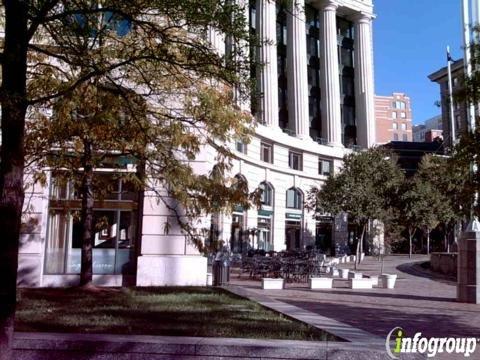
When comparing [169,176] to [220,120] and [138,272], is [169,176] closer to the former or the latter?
[220,120]

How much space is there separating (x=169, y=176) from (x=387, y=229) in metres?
24.3

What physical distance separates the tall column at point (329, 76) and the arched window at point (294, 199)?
22.2ft

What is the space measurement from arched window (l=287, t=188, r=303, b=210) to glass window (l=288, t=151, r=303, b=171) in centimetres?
213

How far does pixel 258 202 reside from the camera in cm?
1198

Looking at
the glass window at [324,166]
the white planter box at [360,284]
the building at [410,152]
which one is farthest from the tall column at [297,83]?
the white planter box at [360,284]

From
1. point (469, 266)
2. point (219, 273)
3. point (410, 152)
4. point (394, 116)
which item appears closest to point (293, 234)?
point (410, 152)

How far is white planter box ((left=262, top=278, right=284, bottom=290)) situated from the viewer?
19.3 meters

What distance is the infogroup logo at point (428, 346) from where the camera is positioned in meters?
7.34

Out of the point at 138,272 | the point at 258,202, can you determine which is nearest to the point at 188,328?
the point at 258,202

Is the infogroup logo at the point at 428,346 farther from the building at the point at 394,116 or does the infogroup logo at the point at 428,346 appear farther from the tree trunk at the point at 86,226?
the building at the point at 394,116

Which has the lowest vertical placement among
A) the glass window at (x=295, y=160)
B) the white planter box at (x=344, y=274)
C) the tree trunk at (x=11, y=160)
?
the white planter box at (x=344, y=274)

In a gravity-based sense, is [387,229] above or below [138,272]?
above

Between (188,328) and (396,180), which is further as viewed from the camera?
(396,180)

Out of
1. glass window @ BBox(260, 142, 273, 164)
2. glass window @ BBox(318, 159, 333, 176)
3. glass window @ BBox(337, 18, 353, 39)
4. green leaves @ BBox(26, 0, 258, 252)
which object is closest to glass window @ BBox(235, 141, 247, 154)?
glass window @ BBox(260, 142, 273, 164)
